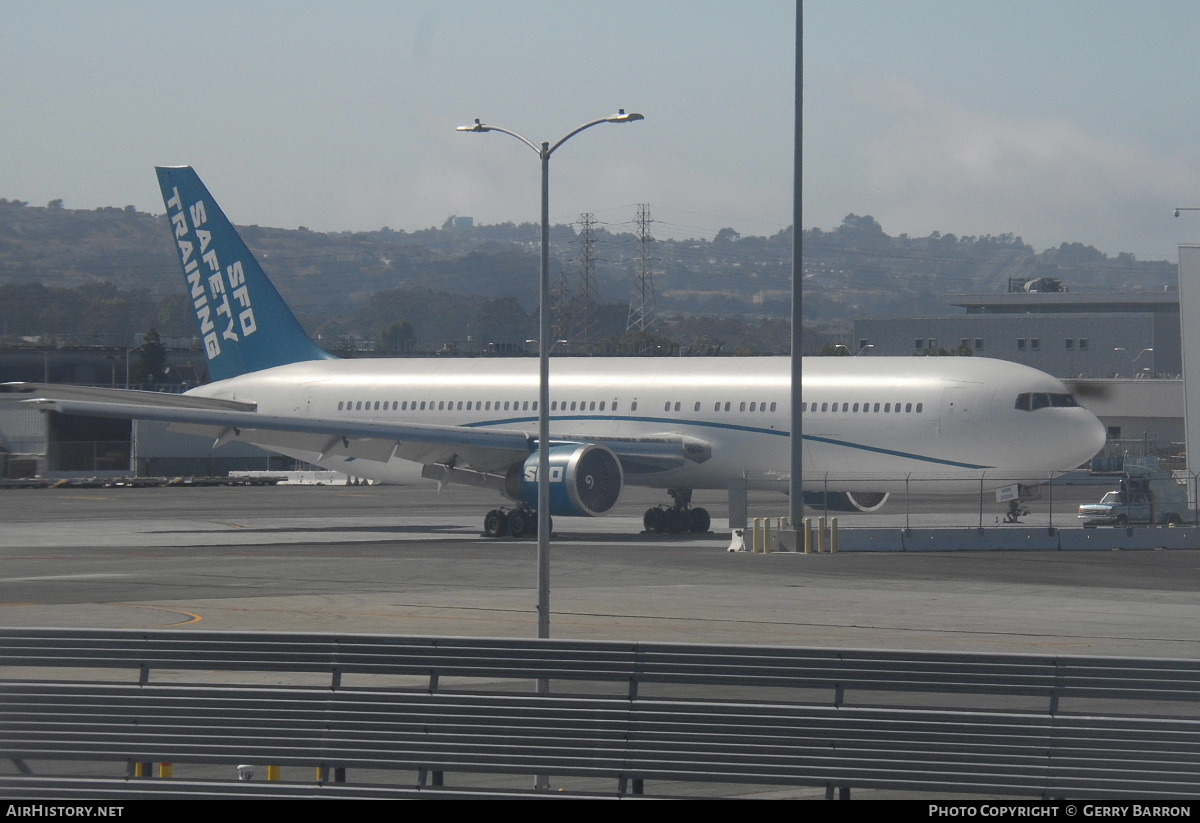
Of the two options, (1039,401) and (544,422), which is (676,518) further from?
(544,422)

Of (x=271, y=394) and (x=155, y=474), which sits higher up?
(x=271, y=394)

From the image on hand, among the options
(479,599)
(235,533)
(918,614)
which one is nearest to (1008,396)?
(918,614)

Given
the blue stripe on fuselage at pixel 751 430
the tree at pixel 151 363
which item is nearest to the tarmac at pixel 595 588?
the blue stripe on fuselage at pixel 751 430

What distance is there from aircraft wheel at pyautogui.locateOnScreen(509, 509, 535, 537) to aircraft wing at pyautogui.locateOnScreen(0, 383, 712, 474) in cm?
144

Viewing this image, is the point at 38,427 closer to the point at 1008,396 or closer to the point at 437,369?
the point at 437,369

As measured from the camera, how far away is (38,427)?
81.8 metres

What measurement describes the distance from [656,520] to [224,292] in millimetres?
16602

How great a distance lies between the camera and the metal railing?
10570 mm

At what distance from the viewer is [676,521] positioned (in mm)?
41562

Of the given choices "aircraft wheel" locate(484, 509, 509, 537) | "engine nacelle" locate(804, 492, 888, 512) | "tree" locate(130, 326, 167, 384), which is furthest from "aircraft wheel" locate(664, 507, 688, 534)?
"tree" locate(130, 326, 167, 384)

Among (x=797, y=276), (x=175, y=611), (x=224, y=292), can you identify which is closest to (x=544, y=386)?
(x=175, y=611)

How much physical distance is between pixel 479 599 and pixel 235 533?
59.9 ft

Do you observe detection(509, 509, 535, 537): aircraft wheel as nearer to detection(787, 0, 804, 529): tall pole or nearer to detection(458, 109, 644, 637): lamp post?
detection(787, 0, 804, 529): tall pole

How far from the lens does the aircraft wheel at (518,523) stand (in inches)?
1540
